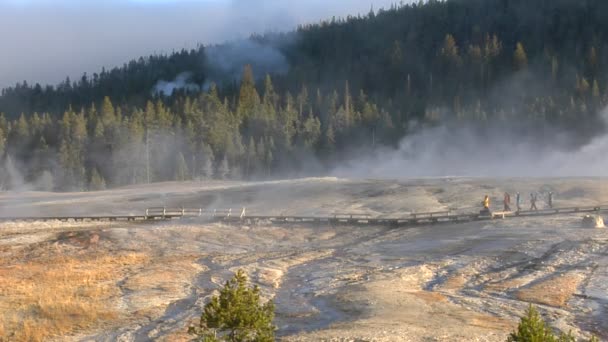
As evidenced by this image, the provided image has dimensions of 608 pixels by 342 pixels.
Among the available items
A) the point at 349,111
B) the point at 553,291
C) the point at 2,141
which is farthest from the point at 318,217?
the point at 2,141

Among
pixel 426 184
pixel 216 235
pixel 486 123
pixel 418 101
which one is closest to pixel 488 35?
pixel 418 101

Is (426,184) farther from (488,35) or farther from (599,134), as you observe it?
(488,35)

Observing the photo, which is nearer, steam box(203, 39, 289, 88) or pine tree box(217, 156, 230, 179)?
pine tree box(217, 156, 230, 179)

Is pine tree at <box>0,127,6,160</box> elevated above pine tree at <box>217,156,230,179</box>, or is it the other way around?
pine tree at <box>0,127,6,160</box>

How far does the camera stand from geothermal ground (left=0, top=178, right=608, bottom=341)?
798 inches

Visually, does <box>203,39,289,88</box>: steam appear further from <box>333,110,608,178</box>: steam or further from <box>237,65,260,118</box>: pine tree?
<box>333,110,608,178</box>: steam

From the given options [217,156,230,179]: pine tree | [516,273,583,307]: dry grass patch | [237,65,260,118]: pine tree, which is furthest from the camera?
[237,65,260,118]: pine tree

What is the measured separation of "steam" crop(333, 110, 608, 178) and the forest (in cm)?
149

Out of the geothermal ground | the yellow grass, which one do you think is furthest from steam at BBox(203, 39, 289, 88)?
the yellow grass

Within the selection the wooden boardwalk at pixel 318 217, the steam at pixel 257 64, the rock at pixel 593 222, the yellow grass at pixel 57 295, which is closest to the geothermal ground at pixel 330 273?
the yellow grass at pixel 57 295

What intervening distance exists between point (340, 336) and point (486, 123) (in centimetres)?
7690

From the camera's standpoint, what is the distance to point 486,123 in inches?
3602

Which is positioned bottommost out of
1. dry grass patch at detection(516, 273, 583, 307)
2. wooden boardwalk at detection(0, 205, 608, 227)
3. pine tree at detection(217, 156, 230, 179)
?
dry grass patch at detection(516, 273, 583, 307)

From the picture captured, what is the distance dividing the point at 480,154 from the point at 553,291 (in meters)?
66.2
